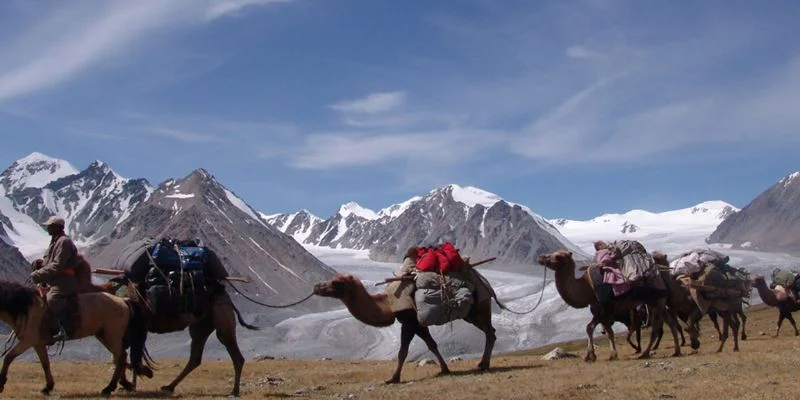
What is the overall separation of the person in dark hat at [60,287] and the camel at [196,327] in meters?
1.72

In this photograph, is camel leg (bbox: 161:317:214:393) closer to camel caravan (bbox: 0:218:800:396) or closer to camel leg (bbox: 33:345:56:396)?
camel caravan (bbox: 0:218:800:396)

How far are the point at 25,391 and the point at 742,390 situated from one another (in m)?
15.0

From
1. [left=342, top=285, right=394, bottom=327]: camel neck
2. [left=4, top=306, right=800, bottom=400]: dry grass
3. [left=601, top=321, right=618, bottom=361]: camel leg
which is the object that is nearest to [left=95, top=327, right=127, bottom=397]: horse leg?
[left=4, top=306, right=800, bottom=400]: dry grass

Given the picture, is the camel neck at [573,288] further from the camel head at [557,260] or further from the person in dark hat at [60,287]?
the person in dark hat at [60,287]

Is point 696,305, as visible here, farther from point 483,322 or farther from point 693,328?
point 483,322

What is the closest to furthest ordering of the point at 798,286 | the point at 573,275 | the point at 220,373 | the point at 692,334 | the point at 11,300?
the point at 11,300
the point at 573,275
the point at 692,334
the point at 220,373
the point at 798,286

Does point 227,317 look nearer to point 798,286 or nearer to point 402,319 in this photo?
point 402,319

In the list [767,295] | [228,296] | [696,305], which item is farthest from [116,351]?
[767,295]

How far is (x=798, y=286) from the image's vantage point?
38656 millimetres

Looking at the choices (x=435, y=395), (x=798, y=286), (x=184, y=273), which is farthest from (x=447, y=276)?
(x=798, y=286)

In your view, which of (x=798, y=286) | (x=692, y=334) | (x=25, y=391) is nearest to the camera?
(x=25, y=391)

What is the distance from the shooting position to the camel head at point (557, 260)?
24.3 meters

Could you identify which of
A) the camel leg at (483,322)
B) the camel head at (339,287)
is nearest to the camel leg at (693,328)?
the camel leg at (483,322)

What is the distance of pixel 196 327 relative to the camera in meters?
20.8
